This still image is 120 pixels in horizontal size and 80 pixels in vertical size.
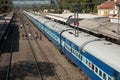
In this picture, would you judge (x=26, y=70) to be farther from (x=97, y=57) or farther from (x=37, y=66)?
(x=97, y=57)

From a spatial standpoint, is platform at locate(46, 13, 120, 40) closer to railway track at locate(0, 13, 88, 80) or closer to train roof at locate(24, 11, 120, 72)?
railway track at locate(0, 13, 88, 80)

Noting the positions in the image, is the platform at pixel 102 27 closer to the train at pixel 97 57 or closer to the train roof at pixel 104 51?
the train at pixel 97 57

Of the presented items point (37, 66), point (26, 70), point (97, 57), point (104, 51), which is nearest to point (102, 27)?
point (37, 66)

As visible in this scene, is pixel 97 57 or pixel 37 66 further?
pixel 37 66

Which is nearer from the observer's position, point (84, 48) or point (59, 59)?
point (84, 48)

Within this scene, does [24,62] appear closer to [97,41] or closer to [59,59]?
[59,59]

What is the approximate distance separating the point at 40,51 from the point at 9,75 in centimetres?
1173

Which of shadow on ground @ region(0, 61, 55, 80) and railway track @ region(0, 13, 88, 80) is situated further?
shadow on ground @ region(0, 61, 55, 80)

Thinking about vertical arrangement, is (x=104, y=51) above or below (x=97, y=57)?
above

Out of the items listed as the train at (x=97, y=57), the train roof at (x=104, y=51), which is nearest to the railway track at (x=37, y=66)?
the train at (x=97, y=57)

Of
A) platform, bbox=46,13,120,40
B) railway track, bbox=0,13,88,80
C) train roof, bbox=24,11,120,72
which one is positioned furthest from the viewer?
platform, bbox=46,13,120,40

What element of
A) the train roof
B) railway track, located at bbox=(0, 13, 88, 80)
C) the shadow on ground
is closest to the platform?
railway track, located at bbox=(0, 13, 88, 80)

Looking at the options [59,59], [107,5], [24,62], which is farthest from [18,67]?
[107,5]

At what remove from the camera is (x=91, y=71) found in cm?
1739
